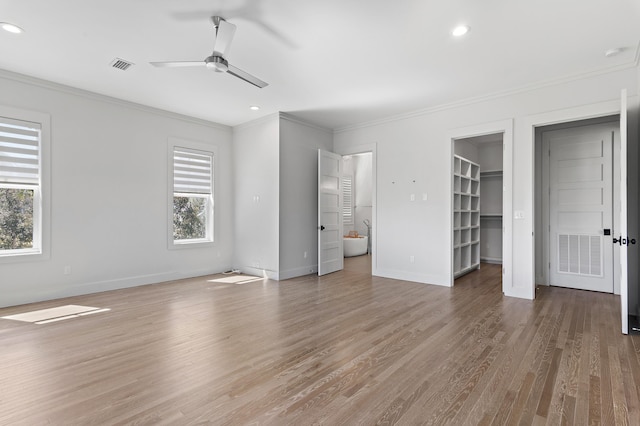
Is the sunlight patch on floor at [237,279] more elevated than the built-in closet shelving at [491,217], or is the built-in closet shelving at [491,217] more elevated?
the built-in closet shelving at [491,217]

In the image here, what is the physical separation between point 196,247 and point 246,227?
0.98 meters

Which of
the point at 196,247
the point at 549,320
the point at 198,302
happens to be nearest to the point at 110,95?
the point at 196,247

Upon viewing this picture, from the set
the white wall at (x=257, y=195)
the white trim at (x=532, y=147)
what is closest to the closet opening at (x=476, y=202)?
the white trim at (x=532, y=147)

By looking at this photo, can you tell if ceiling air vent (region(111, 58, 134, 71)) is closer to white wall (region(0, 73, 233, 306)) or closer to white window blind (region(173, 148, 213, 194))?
white wall (region(0, 73, 233, 306))

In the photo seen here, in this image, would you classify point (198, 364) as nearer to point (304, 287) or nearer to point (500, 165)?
point (304, 287)

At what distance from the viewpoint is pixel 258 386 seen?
7.19ft

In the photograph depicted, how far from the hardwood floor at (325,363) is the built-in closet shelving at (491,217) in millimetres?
3204

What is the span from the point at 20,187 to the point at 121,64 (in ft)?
7.01

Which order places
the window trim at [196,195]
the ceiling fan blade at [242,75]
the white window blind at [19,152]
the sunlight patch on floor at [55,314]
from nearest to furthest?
the ceiling fan blade at [242,75] → the sunlight patch on floor at [55,314] → the white window blind at [19,152] → the window trim at [196,195]

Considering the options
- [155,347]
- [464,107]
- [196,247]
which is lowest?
[155,347]

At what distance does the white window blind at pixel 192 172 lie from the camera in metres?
5.84

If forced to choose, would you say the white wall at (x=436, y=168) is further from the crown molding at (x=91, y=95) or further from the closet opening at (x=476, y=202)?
the crown molding at (x=91, y=95)

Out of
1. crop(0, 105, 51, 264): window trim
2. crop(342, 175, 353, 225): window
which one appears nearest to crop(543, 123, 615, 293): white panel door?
crop(342, 175, 353, 225): window

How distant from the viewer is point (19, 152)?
4184 mm
